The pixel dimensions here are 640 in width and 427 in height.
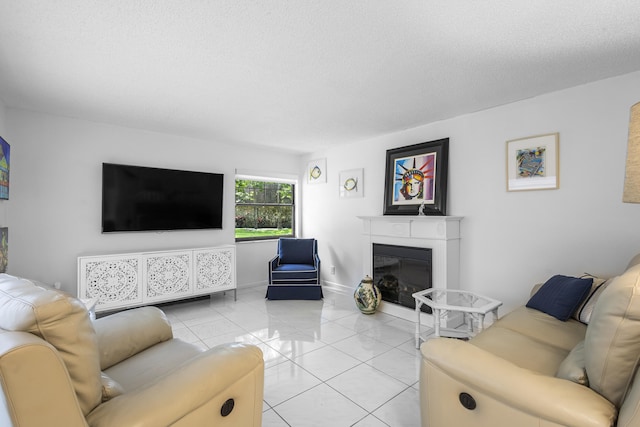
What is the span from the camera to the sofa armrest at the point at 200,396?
38.6 inches

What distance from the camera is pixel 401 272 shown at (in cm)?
380

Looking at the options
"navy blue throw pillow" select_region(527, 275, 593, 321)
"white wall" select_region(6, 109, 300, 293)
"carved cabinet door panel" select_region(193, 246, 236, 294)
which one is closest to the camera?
"navy blue throw pillow" select_region(527, 275, 593, 321)

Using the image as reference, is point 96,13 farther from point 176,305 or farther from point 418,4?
point 176,305

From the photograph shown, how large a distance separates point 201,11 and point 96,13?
1.96 feet

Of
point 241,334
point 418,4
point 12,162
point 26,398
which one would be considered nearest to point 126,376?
point 26,398

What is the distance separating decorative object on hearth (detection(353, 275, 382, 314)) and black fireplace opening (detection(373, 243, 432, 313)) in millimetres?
205

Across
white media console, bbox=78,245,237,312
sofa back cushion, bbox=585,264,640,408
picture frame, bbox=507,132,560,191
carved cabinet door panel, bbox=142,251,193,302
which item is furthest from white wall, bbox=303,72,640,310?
carved cabinet door panel, bbox=142,251,193,302

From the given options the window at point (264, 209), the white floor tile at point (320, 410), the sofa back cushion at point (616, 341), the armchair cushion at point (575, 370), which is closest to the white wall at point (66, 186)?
the window at point (264, 209)

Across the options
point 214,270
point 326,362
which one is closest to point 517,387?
point 326,362

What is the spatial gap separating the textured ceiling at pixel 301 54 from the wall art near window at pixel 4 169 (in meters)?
0.52

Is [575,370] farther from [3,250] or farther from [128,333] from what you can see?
[3,250]

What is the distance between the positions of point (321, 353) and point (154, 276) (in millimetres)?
A: 2403

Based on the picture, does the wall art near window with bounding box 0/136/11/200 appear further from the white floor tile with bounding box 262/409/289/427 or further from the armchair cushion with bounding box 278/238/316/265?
the armchair cushion with bounding box 278/238/316/265

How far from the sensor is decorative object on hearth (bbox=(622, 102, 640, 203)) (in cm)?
114
